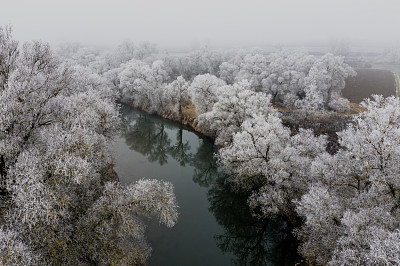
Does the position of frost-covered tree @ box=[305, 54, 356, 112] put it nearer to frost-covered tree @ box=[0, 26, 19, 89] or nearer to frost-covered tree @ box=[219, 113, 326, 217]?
frost-covered tree @ box=[219, 113, 326, 217]

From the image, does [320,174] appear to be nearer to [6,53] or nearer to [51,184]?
[51,184]

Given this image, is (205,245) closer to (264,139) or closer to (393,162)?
(264,139)

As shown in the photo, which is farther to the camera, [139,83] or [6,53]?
[139,83]

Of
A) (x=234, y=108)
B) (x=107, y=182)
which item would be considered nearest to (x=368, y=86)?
(x=234, y=108)

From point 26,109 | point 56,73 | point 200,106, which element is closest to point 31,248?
point 26,109

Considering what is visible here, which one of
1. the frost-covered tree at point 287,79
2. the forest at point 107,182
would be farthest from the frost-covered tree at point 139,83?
the forest at point 107,182
